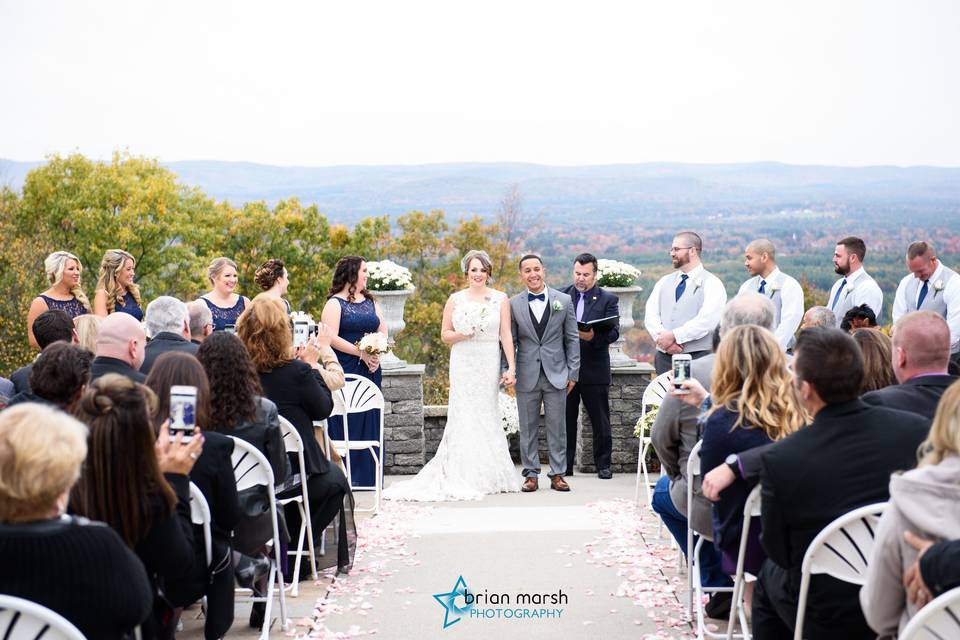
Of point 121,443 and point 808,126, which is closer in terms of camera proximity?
point 121,443

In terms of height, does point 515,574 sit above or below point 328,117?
below

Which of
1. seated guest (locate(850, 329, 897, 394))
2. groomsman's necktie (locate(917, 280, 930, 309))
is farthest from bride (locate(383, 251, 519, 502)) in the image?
seated guest (locate(850, 329, 897, 394))

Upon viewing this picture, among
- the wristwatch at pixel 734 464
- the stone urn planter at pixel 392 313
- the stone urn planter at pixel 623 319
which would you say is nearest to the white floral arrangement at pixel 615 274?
the stone urn planter at pixel 623 319

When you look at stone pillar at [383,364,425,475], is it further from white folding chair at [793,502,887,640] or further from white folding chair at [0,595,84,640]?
white folding chair at [0,595,84,640]

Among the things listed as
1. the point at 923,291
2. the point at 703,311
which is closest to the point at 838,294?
the point at 923,291

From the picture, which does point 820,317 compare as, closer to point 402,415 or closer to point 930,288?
point 930,288

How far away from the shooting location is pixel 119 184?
2777cm

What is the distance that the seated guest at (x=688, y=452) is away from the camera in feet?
14.7

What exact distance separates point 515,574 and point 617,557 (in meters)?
0.74

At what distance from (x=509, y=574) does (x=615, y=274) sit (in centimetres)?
437

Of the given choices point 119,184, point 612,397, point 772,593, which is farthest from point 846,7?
point 772,593

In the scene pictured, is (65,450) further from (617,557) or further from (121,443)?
→ (617,557)

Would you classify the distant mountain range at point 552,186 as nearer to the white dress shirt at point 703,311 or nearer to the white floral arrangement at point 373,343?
the white dress shirt at point 703,311

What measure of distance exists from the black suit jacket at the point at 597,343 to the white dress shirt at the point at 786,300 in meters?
1.15
